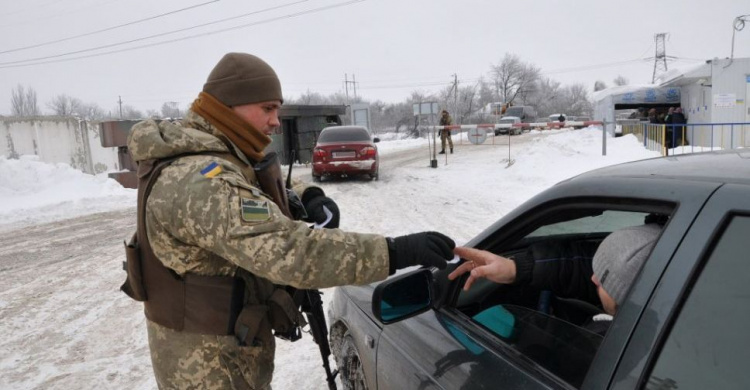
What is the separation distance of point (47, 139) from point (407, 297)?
2021 cm

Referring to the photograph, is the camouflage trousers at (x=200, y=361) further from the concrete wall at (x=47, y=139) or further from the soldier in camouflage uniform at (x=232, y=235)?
the concrete wall at (x=47, y=139)

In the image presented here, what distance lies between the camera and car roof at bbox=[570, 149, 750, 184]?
1.22m

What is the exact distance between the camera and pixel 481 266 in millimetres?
1867

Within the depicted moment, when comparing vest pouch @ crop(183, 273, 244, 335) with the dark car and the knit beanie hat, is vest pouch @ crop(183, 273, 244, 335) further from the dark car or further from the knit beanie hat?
the knit beanie hat

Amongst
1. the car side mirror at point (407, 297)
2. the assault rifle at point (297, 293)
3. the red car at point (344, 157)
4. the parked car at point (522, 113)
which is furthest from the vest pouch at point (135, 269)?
the parked car at point (522, 113)

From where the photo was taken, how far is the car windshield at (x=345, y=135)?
1302cm

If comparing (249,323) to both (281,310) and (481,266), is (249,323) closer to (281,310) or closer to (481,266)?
(281,310)

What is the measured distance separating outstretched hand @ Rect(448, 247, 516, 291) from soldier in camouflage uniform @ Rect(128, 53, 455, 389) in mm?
222

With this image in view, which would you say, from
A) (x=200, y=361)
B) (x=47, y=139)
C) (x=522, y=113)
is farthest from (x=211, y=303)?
(x=522, y=113)

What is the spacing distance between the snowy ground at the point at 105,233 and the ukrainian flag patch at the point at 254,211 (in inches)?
79.0

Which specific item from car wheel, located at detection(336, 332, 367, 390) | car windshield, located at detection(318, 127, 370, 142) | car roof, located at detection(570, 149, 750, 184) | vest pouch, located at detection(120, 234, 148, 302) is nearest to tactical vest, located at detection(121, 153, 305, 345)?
vest pouch, located at detection(120, 234, 148, 302)

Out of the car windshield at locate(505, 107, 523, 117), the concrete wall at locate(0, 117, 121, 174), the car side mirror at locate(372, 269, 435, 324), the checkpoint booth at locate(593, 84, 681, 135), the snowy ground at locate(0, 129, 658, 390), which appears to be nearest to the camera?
the car side mirror at locate(372, 269, 435, 324)

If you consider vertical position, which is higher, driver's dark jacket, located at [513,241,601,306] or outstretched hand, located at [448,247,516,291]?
outstretched hand, located at [448,247,516,291]

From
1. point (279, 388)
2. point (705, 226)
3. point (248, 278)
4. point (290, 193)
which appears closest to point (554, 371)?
point (705, 226)
